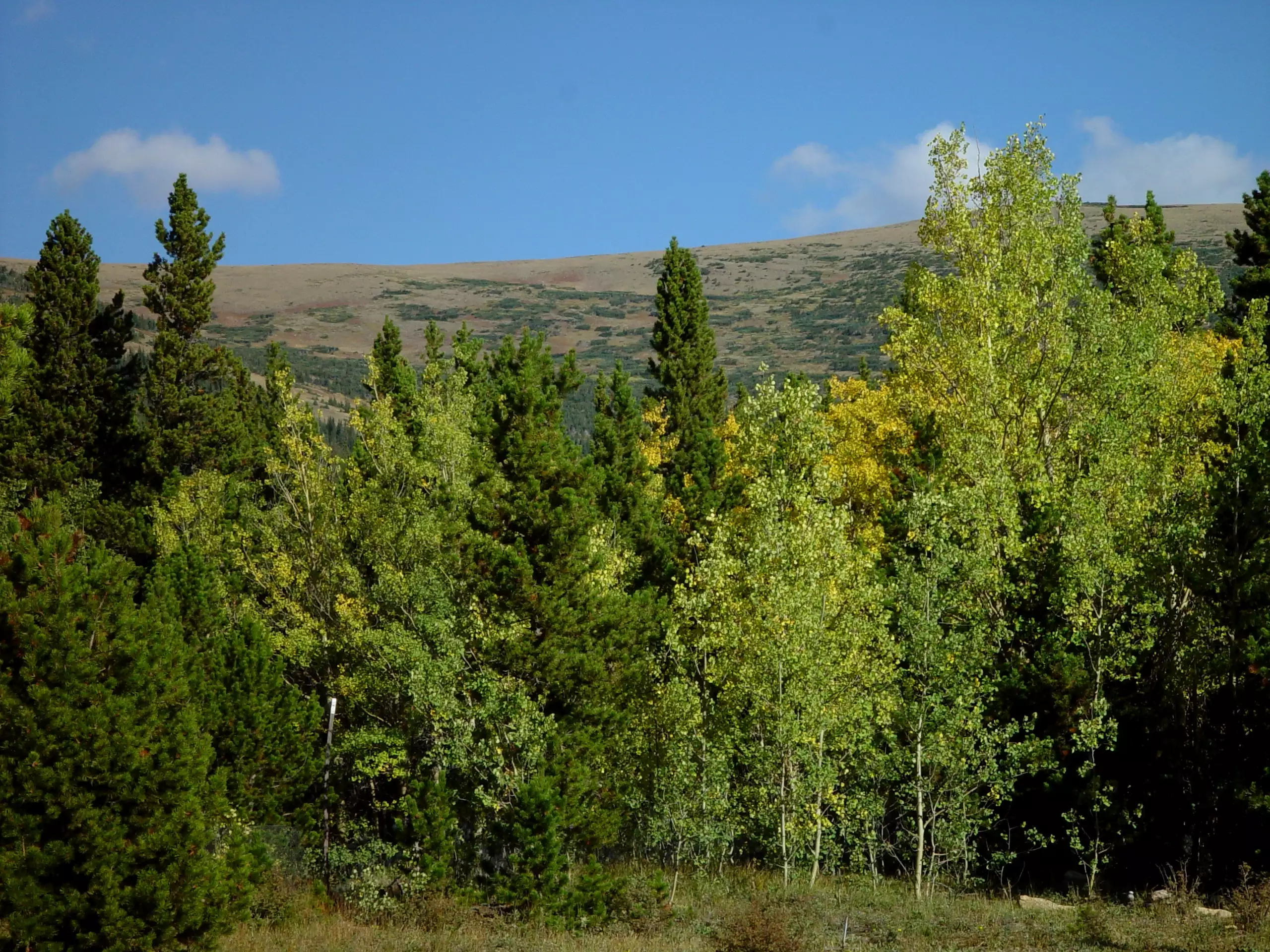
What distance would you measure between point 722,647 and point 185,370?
34.2 m

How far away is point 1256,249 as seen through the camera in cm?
5053

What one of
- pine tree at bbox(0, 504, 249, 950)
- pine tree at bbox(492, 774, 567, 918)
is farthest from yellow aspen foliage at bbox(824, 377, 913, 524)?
pine tree at bbox(0, 504, 249, 950)

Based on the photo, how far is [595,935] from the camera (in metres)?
22.2

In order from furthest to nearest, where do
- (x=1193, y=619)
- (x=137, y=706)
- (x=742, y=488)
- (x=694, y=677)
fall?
(x=742, y=488), (x=694, y=677), (x=1193, y=619), (x=137, y=706)

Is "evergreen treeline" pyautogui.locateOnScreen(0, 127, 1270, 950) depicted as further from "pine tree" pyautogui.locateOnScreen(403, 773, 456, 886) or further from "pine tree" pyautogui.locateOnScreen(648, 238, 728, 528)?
"pine tree" pyautogui.locateOnScreen(648, 238, 728, 528)

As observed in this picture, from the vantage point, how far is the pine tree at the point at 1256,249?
1934 inches

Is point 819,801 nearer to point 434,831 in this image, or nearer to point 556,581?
point 556,581

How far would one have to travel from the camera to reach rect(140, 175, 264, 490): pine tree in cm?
5050

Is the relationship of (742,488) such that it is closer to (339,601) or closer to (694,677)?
(694,677)

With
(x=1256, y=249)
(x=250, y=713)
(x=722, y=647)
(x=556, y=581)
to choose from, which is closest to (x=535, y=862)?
(x=556, y=581)

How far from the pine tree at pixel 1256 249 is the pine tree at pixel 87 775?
47347mm

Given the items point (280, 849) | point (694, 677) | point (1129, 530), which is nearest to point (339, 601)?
point (280, 849)

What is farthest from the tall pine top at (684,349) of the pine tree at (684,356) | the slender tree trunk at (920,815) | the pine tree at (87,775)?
the pine tree at (87,775)

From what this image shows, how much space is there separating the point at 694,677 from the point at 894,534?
7.63 meters
